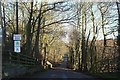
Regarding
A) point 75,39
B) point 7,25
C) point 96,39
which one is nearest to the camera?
point 7,25

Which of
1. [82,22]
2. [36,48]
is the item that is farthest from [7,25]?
[36,48]

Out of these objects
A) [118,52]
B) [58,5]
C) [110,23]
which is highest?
[58,5]

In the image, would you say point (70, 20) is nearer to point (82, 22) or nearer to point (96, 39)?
point (82, 22)

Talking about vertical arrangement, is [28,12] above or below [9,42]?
above

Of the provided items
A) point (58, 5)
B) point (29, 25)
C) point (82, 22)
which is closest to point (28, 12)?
point (29, 25)

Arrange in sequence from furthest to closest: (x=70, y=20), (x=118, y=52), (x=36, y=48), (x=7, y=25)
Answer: (x=36, y=48), (x=70, y=20), (x=7, y=25), (x=118, y=52)

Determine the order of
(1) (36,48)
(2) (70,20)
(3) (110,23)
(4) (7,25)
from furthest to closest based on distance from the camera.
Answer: (1) (36,48) < (2) (70,20) < (4) (7,25) < (3) (110,23)

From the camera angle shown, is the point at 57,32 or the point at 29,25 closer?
the point at 29,25

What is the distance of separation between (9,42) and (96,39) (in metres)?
14.2

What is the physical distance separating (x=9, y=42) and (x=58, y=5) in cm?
924

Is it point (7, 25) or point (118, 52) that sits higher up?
point (7, 25)

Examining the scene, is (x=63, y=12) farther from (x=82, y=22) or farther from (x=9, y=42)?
(x=9, y=42)

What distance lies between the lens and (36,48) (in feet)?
144

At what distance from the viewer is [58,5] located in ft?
108
